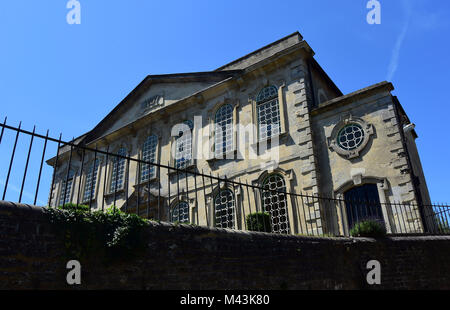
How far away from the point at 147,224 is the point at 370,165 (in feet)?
28.1

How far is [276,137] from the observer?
558 inches

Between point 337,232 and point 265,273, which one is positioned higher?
point 337,232

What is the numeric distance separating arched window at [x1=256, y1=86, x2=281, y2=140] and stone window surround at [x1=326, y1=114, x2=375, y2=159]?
210 centimetres

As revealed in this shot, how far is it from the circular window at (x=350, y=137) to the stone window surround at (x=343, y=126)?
105 mm

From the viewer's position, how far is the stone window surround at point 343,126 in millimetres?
12258

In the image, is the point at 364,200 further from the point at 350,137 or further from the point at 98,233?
the point at 98,233

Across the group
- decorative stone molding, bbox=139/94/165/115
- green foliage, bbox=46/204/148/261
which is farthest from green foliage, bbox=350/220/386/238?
decorative stone molding, bbox=139/94/165/115

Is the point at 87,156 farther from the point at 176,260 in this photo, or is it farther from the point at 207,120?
the point at 176,260

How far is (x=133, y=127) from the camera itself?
19844mm

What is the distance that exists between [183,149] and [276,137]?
192 inches

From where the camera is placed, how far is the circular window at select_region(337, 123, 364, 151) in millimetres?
12523

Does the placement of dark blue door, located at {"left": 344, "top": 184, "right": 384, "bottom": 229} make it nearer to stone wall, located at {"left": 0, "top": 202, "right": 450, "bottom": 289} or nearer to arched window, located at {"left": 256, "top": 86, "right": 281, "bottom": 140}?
stone wall, located at {"left": 0, "top": 202, "right": 450, "bottom": 289}

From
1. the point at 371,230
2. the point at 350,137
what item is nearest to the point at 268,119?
the point at 350,137
